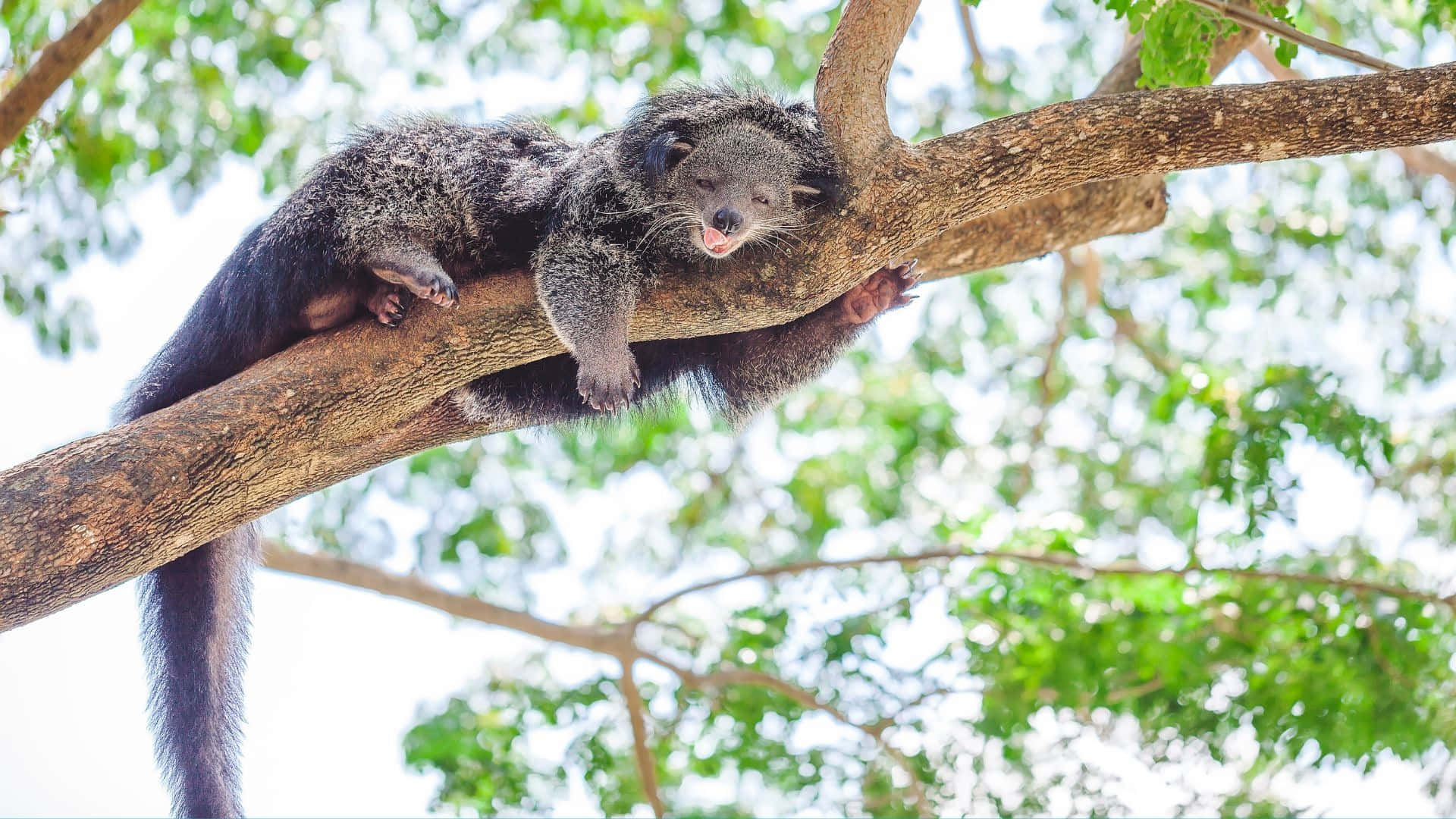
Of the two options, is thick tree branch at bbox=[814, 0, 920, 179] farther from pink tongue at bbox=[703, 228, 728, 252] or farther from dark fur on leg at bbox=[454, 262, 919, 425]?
dark fur on leg at bbox=[454, 262, 919, 425]

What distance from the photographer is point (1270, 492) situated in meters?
6.12

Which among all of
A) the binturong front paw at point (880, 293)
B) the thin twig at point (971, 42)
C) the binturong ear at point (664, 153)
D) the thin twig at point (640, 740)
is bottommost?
the thin twig at point (640, 740)

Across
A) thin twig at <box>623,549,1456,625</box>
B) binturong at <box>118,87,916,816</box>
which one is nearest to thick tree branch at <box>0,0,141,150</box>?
binturong at <box>118,87,916,816</box>

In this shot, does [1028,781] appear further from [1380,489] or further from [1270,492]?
[1380,489]

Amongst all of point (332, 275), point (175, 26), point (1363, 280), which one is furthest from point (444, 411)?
point (1363, 280)

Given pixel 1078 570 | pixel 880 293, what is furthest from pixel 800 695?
pixel 880 293

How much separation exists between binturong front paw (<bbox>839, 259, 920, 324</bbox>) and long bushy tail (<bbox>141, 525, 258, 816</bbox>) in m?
2.47

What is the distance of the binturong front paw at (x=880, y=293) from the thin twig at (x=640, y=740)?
277 cm

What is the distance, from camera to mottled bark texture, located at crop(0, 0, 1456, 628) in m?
3.50

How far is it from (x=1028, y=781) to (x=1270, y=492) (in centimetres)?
194

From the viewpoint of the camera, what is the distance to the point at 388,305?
393 cm

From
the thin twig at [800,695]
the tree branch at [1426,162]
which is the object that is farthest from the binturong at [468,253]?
the tree branch at [1426,162]

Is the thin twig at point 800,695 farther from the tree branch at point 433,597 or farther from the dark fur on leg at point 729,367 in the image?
the dark fur on leg at point 729,367

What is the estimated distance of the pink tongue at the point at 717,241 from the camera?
12.9 feet
